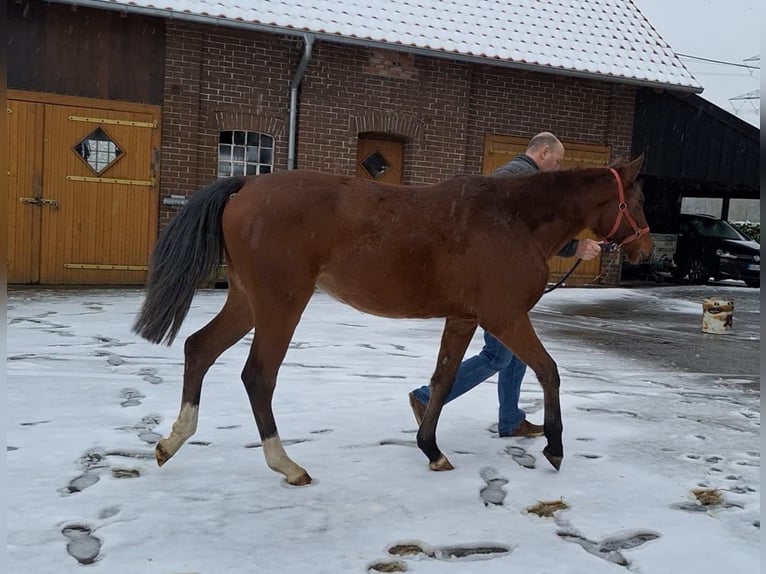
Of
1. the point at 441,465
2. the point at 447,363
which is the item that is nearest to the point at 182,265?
the point at 447,363

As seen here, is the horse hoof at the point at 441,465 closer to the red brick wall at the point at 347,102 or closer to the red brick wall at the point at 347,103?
the red brick wall at the point at 347,103

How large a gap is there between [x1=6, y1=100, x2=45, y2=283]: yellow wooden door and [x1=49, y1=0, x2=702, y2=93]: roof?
1.75 meters

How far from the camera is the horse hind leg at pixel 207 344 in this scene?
12.6 ft

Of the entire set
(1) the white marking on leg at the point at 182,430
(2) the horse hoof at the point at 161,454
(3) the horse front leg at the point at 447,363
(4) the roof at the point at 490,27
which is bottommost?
(2) the horse hoof at the point at 161,454

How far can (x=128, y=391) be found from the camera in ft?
17.1

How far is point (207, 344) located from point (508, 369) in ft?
6.19

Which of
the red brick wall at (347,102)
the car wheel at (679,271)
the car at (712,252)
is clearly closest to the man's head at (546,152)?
the red brick wall at (347,102)

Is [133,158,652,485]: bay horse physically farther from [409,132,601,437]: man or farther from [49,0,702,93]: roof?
[49,0,702,93]: roof

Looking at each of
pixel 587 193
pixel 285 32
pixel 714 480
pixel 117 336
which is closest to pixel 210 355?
pixel 587 193

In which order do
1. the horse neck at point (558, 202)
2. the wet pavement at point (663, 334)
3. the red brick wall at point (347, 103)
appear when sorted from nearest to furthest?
the horse neck at point (558, 202), the wet pavement at point (663, 334), the red brick wall at point (347, 103)

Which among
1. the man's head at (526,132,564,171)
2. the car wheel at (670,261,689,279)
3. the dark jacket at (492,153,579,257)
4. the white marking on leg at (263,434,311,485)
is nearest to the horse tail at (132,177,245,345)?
the white marking on leg at (263,434,311,485)

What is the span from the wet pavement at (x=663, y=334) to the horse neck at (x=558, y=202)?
359 cm

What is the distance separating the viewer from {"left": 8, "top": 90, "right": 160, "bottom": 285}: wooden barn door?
10523mm

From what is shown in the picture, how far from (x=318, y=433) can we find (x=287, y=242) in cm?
142
